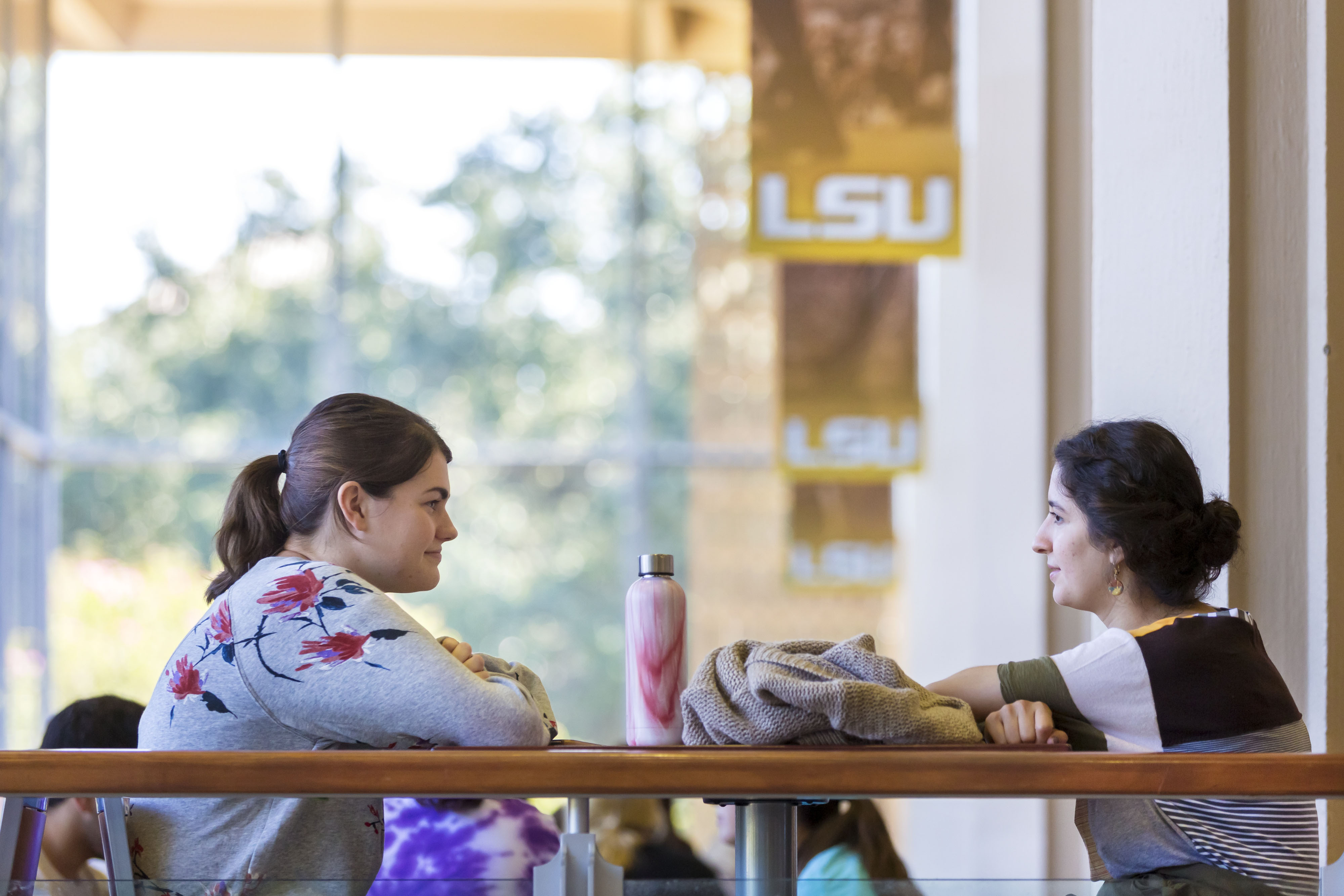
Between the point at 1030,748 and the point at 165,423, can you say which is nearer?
the point at 1030,748

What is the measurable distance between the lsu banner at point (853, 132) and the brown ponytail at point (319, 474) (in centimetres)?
276

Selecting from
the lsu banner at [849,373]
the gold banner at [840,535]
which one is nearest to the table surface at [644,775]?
the lsu banner at [849,373]

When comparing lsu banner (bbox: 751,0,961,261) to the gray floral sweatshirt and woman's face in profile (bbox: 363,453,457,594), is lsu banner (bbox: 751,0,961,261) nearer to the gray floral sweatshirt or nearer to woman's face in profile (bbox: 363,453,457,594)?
woman's face in profile (bbox: 363,453,457,594)

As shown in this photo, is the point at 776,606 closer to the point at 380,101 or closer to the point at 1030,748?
the point at 380,101

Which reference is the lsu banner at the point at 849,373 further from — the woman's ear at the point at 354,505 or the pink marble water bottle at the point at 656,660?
the pink marble water bottle at the point at 656,660

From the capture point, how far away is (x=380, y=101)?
6.04m

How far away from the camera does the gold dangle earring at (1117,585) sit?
6.16 ft

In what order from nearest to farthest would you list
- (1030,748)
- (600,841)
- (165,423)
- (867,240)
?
(1030,748)
(600,841)
(867,240)
(165,423)

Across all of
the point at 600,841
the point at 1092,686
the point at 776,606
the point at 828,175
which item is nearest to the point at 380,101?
the point at 828,175

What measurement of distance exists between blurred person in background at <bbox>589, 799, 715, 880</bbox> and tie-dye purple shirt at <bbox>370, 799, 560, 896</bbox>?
84cm

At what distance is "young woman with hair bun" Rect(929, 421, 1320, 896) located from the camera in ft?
5.16

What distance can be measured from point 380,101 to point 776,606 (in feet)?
9.41

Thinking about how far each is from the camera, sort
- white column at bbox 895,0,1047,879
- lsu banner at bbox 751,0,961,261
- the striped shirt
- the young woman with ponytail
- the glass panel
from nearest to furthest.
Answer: the glass panel → the young woman with ponytail → the striped shirt → white column at bbox 895,0,1047,879 → lsu banner at bbox 751,0,961,261

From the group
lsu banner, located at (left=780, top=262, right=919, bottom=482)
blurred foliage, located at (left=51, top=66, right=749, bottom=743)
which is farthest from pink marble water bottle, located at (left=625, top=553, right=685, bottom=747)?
blurred foliage, located at (left=51, top=66, right=749, bottom=743)
